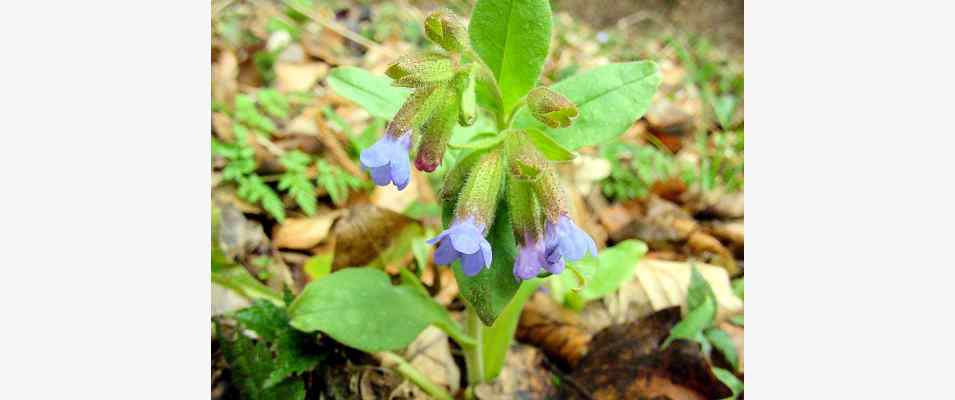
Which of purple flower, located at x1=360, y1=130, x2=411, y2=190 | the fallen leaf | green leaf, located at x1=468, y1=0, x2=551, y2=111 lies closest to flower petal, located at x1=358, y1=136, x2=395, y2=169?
purple flower, located at x1=360, y1=130, x2=411, y2=190

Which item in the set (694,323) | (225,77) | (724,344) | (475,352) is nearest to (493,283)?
(475,352)

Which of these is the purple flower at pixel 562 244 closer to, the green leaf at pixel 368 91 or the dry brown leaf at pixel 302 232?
→ the green leaf at pixel 368 91

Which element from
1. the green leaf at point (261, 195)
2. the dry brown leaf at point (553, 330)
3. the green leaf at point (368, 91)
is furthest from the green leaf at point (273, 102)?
the dry brown leaf at point (553, 330)

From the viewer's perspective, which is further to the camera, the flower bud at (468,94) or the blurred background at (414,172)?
the blurred background at (414,172)

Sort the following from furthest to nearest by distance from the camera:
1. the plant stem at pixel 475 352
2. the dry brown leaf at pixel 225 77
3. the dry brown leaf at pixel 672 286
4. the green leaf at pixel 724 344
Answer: the dry brown leaf at pixel 225 77 → the dry brown leaf at pixel 672 286 → the green leaf at pixel 724 344 → the plant stem at pixel 475 352

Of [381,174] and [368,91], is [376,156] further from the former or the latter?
[368,91]

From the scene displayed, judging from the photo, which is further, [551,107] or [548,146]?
[548,146]

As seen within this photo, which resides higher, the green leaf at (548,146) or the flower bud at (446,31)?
the flower bud at (446,31)
